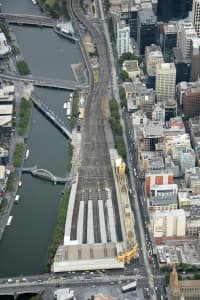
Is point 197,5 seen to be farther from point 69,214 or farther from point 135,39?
point 69,214

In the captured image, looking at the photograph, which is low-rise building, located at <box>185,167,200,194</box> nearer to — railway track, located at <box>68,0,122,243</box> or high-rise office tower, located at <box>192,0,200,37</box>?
railway track, located at <box>68,0,122,243</box>

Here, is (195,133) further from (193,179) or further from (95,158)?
(95,158)

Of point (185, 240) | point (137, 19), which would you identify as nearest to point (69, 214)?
point (185, 240)

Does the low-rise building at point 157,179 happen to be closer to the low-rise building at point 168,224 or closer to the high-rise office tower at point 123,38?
the low-rise building at point 168,224

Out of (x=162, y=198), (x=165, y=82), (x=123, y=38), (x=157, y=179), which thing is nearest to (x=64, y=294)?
(x=162, y=198)

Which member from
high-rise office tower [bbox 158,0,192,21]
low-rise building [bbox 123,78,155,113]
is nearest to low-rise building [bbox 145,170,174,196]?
low-rise building [bbox 123,78,155,113]
